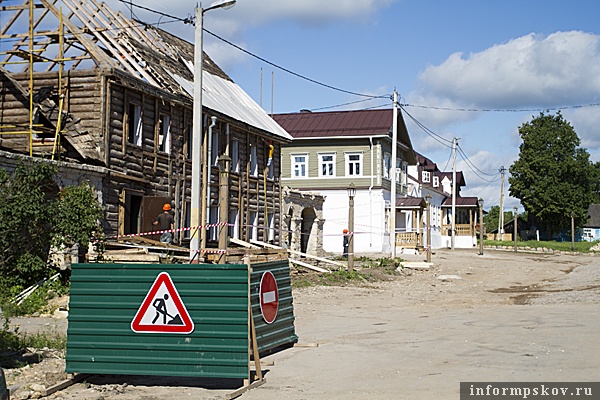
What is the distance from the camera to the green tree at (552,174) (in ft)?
235

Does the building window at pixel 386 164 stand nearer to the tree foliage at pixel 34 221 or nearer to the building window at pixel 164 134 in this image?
the building window at pixel 164 134

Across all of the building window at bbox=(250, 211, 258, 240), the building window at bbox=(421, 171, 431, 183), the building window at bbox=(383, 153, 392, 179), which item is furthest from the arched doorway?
the building window at bbox=(421, 171, 431, 183)

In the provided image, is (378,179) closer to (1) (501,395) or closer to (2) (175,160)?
(2) (175,160)

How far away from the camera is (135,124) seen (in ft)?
76.4

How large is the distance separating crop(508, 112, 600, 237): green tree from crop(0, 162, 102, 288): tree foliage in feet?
202

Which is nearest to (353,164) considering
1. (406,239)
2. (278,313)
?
(406,239)

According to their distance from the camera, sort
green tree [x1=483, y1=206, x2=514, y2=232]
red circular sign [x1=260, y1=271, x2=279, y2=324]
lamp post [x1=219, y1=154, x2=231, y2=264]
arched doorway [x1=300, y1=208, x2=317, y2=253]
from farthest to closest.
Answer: green tree [x1=483, y1=206, x2=514, y2=232], arched doorway [x1=300, y1=208, x2=317, y2=253], lamp post [x1=219, y1=154, x2=231, y2=264], red circular sign [x1=260, y1=271, x2=279, y2=324]

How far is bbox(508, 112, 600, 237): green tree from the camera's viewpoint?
71.7m

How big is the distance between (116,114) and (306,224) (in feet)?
72.4

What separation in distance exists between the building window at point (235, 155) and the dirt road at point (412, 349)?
10001mm

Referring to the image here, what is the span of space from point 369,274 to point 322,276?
2723mm

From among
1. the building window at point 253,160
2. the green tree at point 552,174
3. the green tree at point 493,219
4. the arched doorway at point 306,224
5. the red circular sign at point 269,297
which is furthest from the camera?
the green tree at point 493,219

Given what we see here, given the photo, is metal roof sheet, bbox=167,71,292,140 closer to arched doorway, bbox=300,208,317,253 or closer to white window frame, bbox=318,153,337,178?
arched doorway, bbox=300,208,317,253

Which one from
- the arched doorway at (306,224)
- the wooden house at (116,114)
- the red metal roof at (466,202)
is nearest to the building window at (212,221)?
the wooden house at (116,114)
